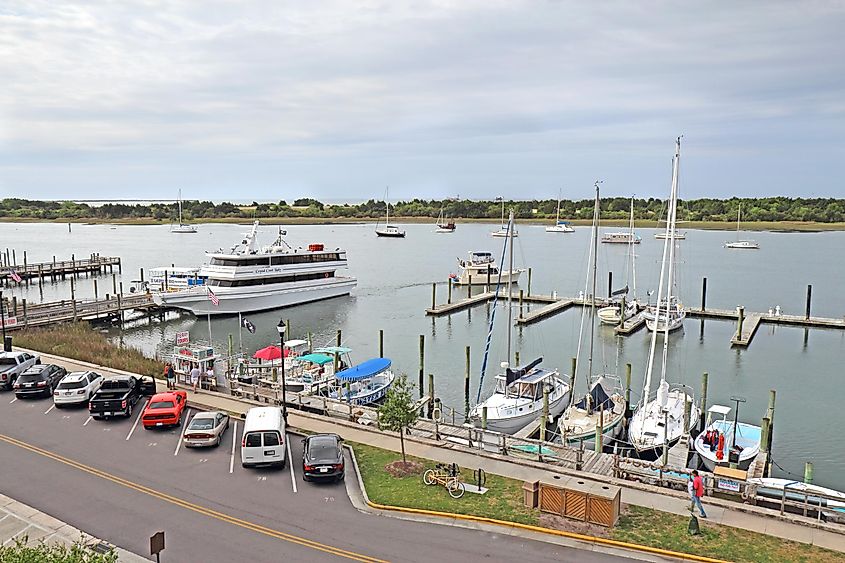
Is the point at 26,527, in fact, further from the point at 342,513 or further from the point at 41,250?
the point at 41,250

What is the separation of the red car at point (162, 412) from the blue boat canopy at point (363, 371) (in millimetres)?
9360

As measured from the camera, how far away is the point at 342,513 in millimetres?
16641

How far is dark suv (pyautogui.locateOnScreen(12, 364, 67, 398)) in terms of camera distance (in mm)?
26359

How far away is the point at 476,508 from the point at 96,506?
31.6 feet

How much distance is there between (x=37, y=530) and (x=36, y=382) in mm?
12945

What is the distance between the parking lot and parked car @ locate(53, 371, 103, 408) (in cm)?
222

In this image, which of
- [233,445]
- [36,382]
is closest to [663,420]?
[233,445]

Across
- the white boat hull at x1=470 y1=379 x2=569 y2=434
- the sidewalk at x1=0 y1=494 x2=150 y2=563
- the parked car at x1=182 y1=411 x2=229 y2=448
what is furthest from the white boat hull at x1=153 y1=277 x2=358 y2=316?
the sidewalk at x1=0 y1=494 x2=150 y2=563

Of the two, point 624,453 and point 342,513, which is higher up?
point 342,513

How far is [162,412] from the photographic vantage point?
2306cm

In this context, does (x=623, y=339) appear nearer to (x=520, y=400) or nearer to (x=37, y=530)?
(x=520, y=400)

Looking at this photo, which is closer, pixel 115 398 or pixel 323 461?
pixel 323 461

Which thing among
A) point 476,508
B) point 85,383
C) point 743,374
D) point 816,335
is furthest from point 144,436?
point 816,335

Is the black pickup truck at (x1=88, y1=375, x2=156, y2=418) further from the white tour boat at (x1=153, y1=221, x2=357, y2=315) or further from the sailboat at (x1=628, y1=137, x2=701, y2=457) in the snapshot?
the white tour boat at (x1=153, y1=221, x2=357, y2=315)
